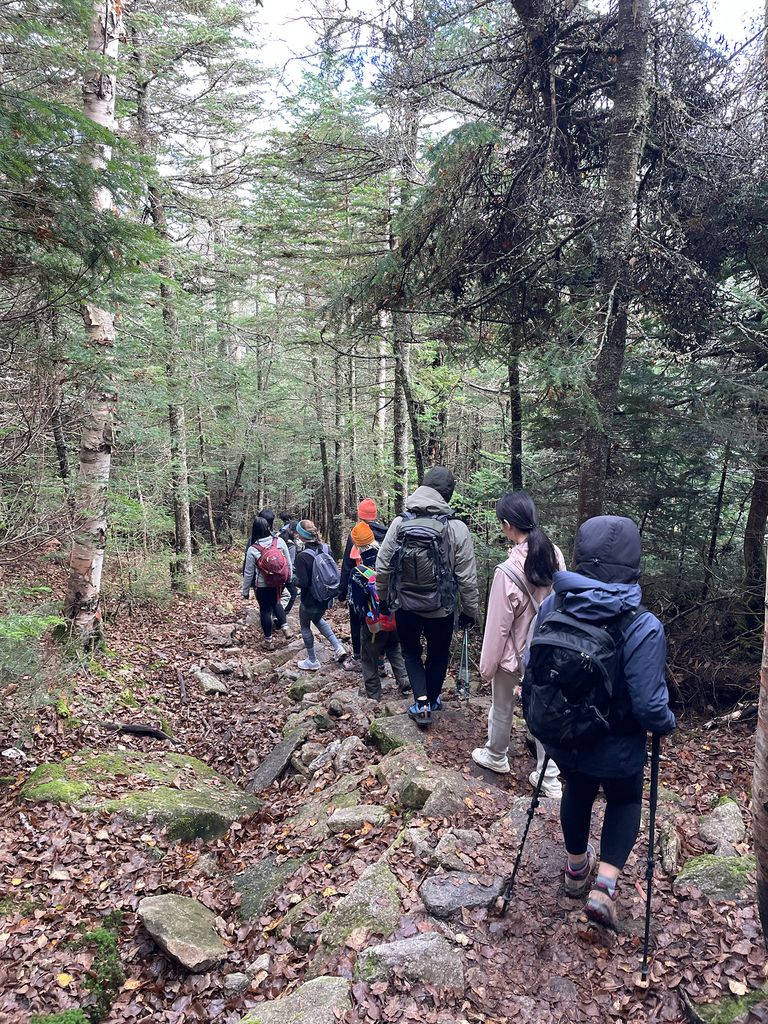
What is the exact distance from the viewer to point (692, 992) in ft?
8.88

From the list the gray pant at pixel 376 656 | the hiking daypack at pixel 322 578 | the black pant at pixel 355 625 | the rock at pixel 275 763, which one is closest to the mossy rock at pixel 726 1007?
the gray pant at pixel 376 656

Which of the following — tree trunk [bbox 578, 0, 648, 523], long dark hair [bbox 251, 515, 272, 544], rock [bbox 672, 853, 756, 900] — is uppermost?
tree trunk [bbox 578, 0, 648, 523]

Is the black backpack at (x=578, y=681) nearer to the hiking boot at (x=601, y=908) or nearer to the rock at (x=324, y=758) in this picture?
the hiking boot at (x=601, y=908)

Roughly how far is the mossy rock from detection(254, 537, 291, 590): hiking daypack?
7.55 meters

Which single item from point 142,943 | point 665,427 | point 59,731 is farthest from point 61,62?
point 142,943

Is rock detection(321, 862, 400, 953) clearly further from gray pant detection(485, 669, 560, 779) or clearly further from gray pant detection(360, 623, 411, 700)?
gray pant detection(360, 623, 411, 700)

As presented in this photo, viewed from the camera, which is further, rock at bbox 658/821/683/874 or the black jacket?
the black jacket

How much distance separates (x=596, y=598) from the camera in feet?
9.50

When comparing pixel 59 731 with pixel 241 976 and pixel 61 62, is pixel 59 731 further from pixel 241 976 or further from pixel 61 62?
pixel 61 62

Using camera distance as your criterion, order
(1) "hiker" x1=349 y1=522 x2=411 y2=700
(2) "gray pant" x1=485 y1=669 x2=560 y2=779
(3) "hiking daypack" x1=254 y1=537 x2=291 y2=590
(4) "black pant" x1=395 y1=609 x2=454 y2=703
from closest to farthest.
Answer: (2) "gray pant" x1=485 y1=669 x2=560 y2=779 < (4) "black pant" x1=395 y1=609 x2=454 y2=703 < (1) "hiker" x1=349 y1=522 x2=411 y2=700 < (3) "hiking daypack" x1=254 y1=537 x2=291 y2=590

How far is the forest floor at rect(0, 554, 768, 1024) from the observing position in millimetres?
2879

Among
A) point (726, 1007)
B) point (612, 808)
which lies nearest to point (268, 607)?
point (612, 808)

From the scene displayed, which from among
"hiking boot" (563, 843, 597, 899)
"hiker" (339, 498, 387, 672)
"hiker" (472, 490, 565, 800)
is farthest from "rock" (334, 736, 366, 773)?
"hiking boot" (563, 843, 597, 899)

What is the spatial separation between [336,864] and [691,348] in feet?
19.6
